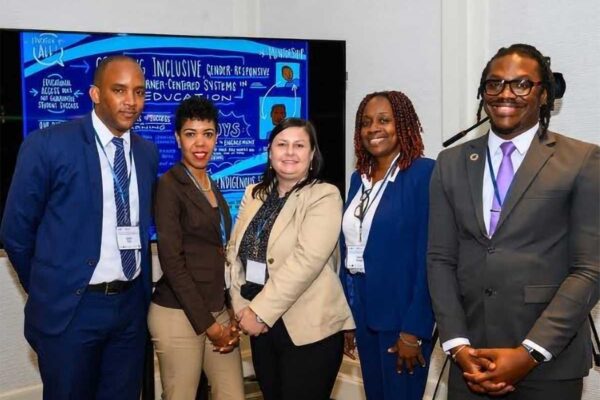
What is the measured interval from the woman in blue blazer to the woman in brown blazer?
515mm

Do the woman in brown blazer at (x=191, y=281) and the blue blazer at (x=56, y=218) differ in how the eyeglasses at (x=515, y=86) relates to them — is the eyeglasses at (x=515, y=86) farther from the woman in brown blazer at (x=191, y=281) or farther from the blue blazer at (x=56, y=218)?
the blue blazer at (x=56, y=218)

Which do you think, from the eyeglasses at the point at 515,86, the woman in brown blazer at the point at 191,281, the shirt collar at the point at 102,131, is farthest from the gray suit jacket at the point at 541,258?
the shirt collar at the point at 102,131

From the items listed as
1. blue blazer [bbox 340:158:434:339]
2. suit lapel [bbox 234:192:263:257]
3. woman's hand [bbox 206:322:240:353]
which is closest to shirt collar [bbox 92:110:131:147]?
suit lapel [bbox 234:192:263:257]

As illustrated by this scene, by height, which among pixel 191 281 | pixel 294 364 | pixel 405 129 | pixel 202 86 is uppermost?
pixel 202 86

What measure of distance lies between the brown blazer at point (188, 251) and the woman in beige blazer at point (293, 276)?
84 millimetres

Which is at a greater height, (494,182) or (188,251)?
(494,182)

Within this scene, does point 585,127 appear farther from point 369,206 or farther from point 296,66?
point 296,66

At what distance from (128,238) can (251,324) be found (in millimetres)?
552

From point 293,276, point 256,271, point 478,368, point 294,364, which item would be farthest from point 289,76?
point 478,368

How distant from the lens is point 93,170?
257 cm

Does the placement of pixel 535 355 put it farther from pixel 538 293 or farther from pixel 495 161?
pixel 495 161

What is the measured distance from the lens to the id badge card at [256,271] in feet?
8.57

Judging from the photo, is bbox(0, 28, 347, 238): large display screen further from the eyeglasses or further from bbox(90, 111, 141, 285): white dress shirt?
the eyeglasses

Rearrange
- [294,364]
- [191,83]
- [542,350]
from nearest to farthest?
[542,350], [294,364], [191,83]
